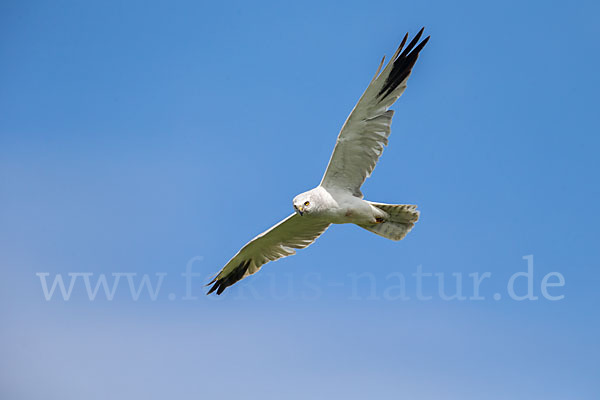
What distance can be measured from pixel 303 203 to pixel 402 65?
2862 millimetres

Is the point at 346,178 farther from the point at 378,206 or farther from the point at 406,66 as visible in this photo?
the point at 406,66

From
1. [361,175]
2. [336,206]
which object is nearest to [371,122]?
[361,175]

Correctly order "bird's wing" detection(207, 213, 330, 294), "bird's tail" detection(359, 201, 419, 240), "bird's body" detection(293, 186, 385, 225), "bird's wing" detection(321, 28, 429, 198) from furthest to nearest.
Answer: "bird's wing" detection(207, 213, 330, 294) → "bird's tail" detection(359, 201, 419, 240) → "bird's body" detection(293, 186, 385, 225) → "bird's wing" detection(321, 28, 429, 198)

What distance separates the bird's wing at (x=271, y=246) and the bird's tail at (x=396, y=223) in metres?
1.09

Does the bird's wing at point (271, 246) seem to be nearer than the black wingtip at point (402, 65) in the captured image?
No

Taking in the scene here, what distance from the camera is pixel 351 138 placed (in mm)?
12242

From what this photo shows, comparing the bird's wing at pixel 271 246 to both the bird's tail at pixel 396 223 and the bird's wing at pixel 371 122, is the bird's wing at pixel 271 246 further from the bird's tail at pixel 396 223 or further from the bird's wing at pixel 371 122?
the bird's wing at pixel 371 122

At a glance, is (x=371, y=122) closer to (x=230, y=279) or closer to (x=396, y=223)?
(x=396, y=223)

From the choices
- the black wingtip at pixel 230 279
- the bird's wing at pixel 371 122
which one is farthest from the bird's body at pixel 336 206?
the black wingtip at pixel 230 279

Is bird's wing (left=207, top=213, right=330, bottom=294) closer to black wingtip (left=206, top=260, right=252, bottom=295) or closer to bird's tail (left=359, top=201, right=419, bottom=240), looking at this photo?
black wingtip (left=206, top=260, right=252, bottom=295)

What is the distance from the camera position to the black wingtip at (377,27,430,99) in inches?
474

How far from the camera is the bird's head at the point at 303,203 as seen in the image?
477 inches

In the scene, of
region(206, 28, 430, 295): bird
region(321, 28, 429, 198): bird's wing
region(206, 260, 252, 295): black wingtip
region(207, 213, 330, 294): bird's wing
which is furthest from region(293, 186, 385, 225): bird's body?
region(206, 260, 252, 295): black wingtip

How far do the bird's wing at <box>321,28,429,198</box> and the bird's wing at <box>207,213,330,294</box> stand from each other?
137cm
